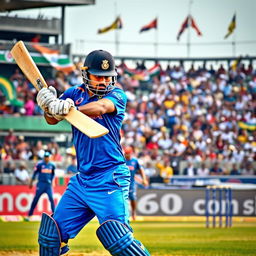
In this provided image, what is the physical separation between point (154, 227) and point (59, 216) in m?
15.0

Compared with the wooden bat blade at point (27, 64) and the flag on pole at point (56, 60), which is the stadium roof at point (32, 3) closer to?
the flag on pole at point (56, 60)

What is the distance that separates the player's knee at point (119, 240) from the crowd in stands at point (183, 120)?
21.1m

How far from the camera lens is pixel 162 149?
111 feet

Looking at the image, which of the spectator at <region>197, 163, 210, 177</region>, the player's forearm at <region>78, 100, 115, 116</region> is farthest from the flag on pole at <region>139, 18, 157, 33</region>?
the player's forearm at <region>78, 100, 115, 116</region>

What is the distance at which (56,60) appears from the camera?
37.0m

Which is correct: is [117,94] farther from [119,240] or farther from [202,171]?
[202,171]

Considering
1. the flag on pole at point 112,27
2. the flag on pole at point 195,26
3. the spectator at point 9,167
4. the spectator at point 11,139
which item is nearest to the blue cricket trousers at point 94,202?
the spectator at point 9,167

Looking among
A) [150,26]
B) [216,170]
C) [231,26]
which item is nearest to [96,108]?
[216,170]

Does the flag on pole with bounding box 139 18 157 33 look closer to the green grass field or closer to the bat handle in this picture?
the green grass field

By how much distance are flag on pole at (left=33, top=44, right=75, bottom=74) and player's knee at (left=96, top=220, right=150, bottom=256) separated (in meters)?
29.3

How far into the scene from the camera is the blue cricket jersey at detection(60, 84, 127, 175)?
26.1 feet

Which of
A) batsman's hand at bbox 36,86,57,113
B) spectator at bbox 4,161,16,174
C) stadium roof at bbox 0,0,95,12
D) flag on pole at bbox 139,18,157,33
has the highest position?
flag on pole at bbox 139,18,157,33

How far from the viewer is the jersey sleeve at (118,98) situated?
790 cm

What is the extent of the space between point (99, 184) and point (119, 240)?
0.61m
